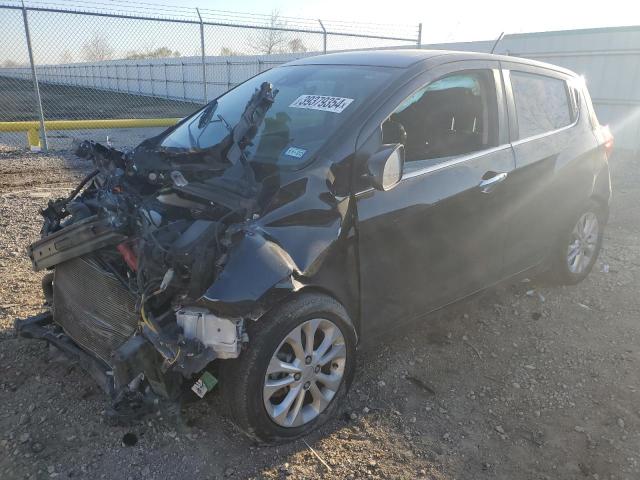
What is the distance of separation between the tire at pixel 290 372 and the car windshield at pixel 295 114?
81 centimetres

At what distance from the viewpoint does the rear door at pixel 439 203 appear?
289 centimetres

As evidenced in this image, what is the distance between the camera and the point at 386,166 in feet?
8.61

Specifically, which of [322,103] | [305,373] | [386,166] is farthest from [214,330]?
[322,103]

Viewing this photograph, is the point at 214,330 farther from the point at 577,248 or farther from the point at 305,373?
the point at 577,248

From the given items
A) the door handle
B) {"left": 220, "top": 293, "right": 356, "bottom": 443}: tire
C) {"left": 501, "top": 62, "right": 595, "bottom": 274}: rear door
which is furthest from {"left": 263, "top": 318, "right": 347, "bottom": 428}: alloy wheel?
{"left": 501, "top": 62, "right": 595, "bottom": 274}: rear door

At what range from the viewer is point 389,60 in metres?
3.30

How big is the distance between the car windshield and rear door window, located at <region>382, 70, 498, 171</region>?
0.90ft

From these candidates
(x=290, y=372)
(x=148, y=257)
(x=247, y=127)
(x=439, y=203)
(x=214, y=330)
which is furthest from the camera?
(x=439, y=203)

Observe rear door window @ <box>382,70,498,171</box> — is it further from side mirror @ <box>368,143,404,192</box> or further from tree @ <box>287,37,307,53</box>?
tree @ <box>287,37,307,53</box>

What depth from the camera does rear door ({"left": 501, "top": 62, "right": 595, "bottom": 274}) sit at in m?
3.65

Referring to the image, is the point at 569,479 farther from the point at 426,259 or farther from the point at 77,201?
the point at 77,201

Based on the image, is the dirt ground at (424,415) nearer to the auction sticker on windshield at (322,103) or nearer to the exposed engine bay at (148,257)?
the exposed engine bay at (148,257)

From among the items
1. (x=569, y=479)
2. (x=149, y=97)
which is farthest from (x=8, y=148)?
(x=149, y=97)

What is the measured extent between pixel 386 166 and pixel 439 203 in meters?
0.61
